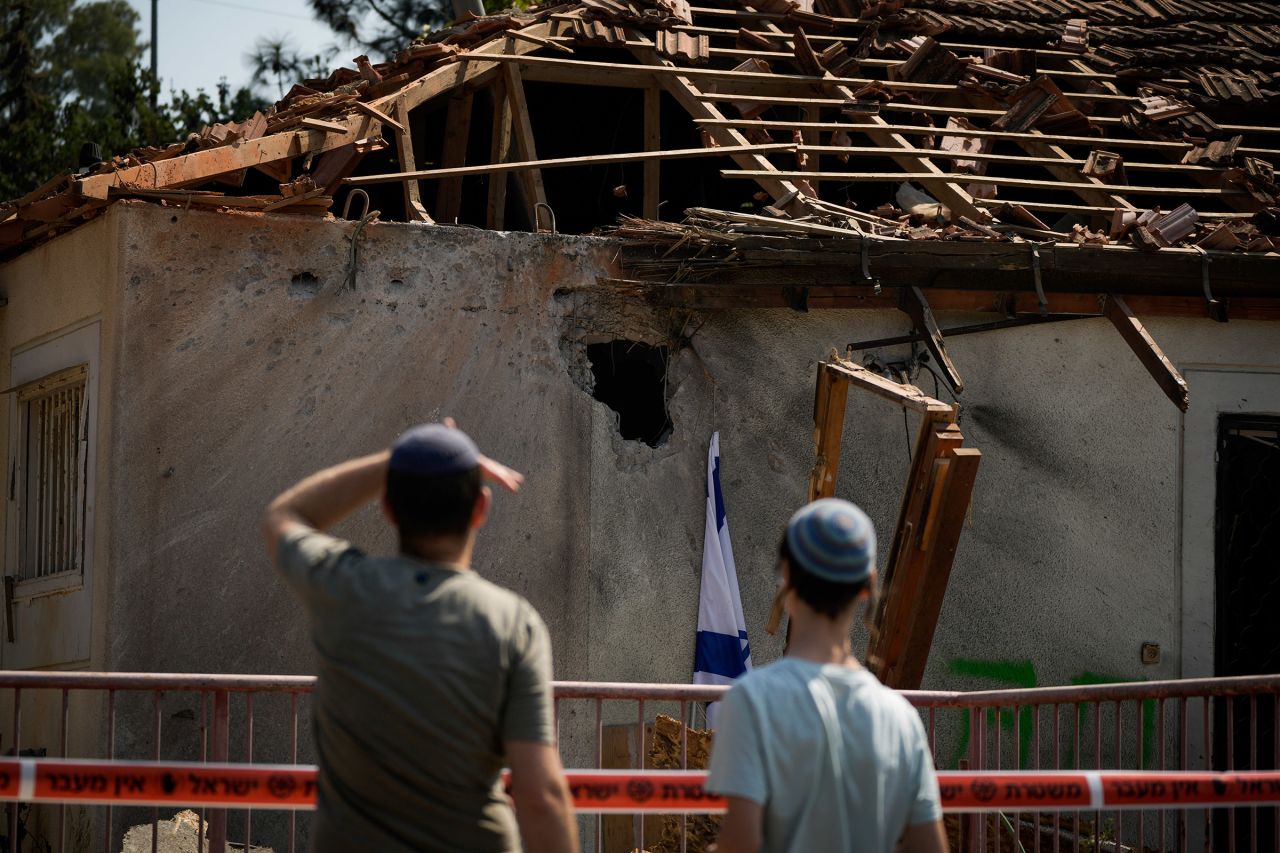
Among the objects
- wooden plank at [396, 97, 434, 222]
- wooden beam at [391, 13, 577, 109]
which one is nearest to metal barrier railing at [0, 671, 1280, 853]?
wooden plank at [396, 97, 434, 222]

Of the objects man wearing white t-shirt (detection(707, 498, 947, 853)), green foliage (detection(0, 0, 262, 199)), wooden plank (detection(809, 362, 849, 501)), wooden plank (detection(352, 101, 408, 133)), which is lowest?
man wearing white t-shirt (detection(707, 498, 947, 853))

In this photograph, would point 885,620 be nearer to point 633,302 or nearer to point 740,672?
point 740,672

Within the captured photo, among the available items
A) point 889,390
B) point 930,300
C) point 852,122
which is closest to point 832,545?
point 889,390

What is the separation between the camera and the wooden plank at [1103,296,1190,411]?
8.59m

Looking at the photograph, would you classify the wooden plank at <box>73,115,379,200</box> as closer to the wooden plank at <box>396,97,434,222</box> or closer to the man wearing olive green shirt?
the wooden plank at <box>396,97,434,222</box>

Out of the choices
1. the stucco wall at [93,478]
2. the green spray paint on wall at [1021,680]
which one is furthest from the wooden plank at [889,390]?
the stucco wall at [93,478]

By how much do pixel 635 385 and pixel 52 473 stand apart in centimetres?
362

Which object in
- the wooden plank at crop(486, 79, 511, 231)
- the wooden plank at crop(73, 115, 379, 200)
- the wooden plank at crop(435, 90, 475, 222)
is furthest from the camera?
the wooden plank at crop(435, 90, 475, 222)

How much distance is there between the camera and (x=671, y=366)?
924cm

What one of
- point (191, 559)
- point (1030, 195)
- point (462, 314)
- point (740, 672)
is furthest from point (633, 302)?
point (1030, 195)

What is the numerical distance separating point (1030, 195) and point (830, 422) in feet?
12.6

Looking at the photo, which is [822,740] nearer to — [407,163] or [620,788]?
[620,788]

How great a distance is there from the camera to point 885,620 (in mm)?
7930

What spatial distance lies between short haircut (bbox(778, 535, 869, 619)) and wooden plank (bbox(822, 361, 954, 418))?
4.37 metres
